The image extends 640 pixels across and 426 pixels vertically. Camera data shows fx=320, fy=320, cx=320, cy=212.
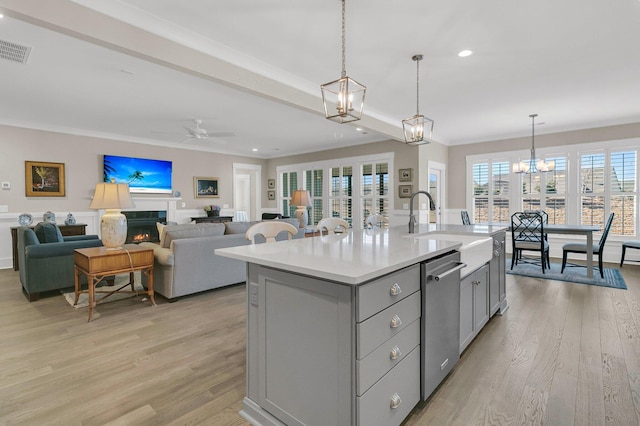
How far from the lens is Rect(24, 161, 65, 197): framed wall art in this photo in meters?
5.88

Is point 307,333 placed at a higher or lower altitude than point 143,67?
lower

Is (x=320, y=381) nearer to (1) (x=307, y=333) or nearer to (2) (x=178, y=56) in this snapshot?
(1) (x=307, y=333)

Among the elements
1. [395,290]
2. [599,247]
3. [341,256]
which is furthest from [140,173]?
[599,247]

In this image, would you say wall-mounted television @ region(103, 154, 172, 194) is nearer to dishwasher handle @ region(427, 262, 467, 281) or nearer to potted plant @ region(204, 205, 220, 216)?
potted plant @ region(204, 205, 220, 216)

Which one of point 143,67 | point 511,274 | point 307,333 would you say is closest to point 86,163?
point 143,67

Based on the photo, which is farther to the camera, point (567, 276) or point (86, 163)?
point (86, 163)

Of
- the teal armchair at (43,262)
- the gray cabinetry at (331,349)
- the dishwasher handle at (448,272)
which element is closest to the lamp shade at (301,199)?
the teal armchair at (43,262)

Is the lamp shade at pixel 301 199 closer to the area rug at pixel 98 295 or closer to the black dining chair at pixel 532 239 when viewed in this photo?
the area rug at pixel 98 295

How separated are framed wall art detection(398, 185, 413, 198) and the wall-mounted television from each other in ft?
17.9

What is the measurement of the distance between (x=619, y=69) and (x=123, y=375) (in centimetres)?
573

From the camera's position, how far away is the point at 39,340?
2.69m

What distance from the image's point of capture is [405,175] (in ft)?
22.7

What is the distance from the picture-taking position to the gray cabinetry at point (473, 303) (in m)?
2.33

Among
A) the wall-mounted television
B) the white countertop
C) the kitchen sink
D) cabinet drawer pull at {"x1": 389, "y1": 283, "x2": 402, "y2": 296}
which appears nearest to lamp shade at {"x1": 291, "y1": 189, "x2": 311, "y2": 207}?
the wall-mounted television
